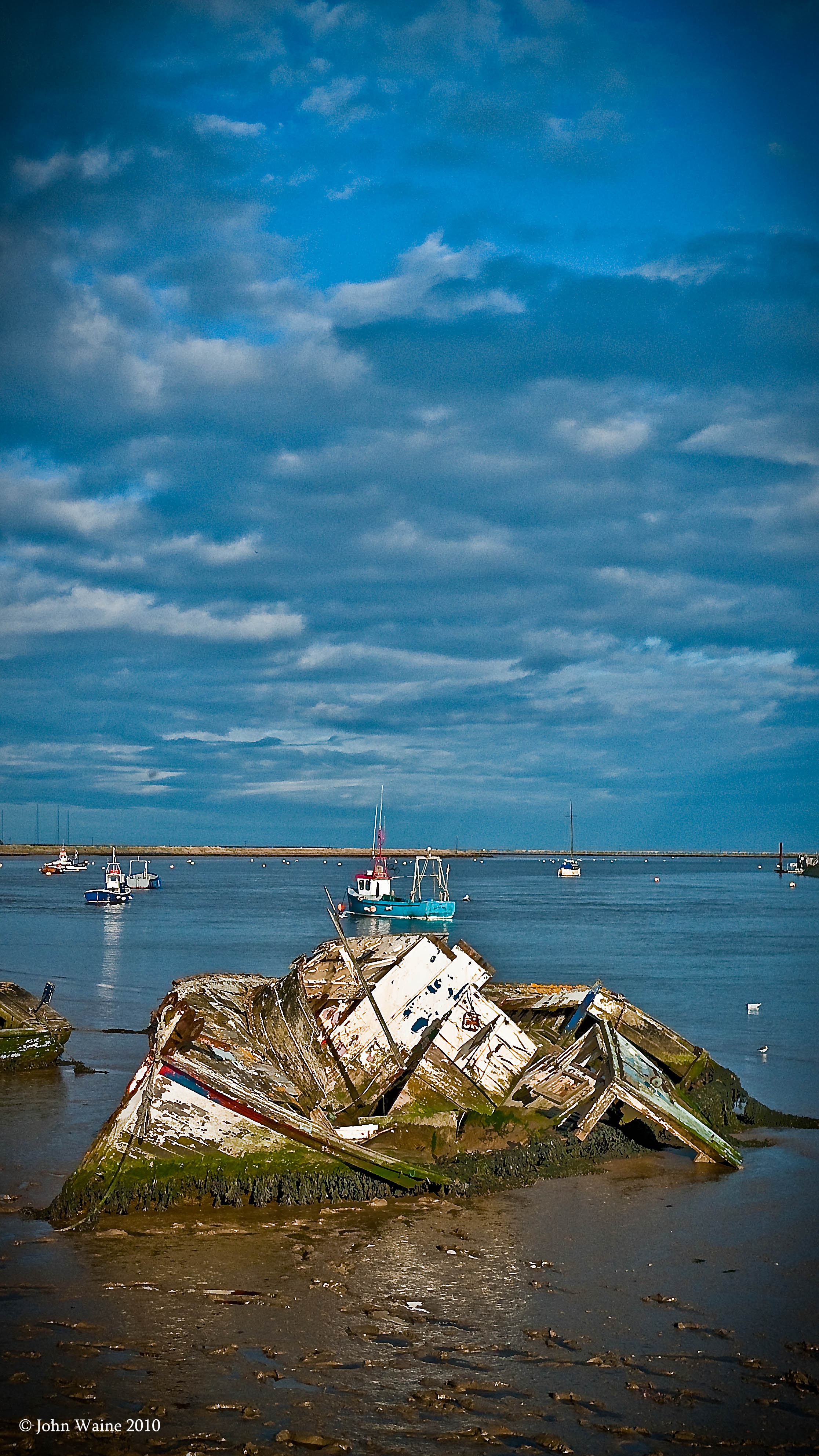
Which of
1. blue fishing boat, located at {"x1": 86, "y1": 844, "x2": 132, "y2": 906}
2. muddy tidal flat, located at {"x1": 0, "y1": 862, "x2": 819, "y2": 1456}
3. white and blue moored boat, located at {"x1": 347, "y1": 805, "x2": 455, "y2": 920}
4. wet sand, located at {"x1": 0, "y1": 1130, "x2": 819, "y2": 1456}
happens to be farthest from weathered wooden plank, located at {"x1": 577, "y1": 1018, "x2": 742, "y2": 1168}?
blue fishing boat, located at {"x1": 86, "y1": 844, "x2": 132, "y2": 906}

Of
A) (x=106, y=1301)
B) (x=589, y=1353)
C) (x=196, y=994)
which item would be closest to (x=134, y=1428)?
(x=106, y=1301)

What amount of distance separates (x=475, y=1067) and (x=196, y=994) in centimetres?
299

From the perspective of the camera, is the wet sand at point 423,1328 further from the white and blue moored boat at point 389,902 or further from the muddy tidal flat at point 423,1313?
the white and blue moored boat at point 389,902

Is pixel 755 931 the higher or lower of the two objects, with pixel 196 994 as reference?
lower

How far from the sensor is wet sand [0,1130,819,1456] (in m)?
5.31

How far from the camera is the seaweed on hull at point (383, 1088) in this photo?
8375 mm

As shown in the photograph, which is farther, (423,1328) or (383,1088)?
(383,1088)

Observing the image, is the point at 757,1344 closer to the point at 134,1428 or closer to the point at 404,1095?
the point at 134,1428

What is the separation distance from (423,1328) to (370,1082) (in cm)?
412

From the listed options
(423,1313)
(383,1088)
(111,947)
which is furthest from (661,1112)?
(111,947)

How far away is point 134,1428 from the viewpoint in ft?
17.1

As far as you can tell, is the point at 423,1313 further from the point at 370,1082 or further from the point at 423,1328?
the point at 370,1082

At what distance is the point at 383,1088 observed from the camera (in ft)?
34.1

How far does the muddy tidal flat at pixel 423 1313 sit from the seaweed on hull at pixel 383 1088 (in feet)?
0.85
